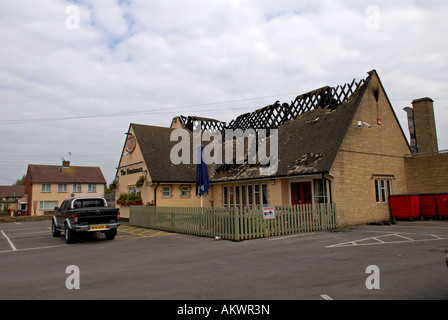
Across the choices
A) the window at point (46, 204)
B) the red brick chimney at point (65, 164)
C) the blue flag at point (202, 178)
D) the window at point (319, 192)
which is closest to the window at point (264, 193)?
the window at point (319, 192)

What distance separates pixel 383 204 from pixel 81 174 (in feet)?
167

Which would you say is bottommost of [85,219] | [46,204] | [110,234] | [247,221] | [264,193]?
[110,234]

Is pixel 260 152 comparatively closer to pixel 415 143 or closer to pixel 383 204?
pixel 383 204

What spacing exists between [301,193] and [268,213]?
18.8 ft

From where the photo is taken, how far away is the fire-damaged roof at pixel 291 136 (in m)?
17.7

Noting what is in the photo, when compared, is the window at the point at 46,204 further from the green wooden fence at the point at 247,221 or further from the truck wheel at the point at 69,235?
the truck wheel at the point at 69,235

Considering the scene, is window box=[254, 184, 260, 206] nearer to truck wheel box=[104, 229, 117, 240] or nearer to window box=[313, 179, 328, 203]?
window box=[313, 179, 328, 203]

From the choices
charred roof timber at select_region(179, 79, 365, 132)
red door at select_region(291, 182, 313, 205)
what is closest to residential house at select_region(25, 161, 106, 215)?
charred roof timber at select_region(179, 79, 365, 132)

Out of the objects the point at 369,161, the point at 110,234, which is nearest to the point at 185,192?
the point at 110,234

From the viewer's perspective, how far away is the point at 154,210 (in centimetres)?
1934

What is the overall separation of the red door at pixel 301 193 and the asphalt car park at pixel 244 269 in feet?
16.5

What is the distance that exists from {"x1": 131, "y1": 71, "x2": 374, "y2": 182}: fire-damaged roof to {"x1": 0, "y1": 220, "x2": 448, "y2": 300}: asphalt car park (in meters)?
5.64

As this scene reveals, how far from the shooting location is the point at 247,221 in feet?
44.3

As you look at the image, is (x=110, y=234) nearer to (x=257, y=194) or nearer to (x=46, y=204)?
(x=257, y=194)
